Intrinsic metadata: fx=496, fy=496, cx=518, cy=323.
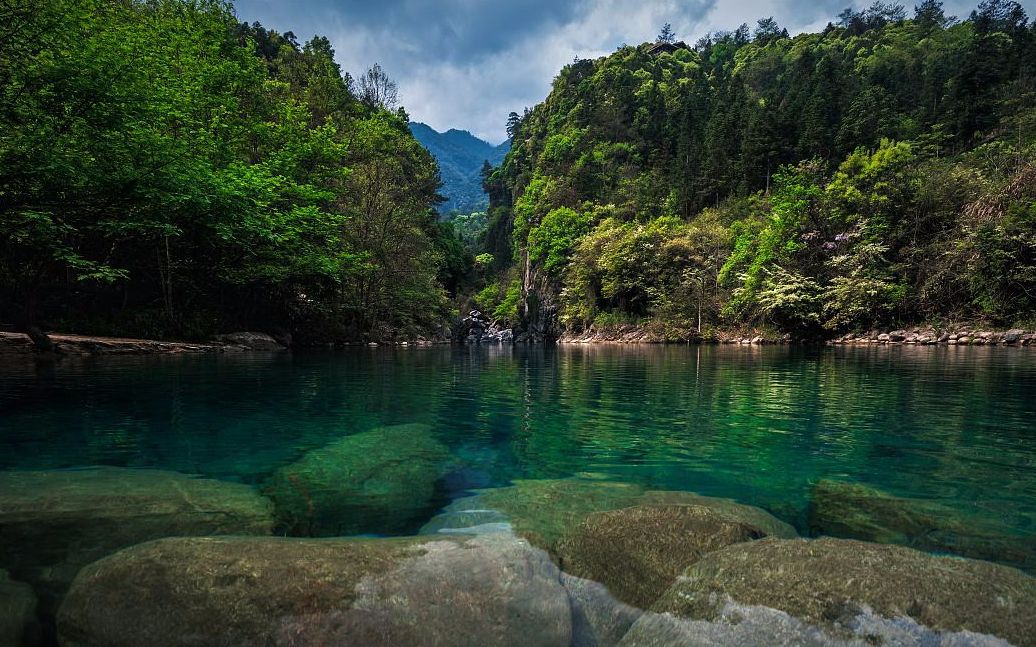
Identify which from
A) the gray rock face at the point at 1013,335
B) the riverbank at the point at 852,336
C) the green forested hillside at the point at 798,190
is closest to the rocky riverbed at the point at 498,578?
the gray rock face at the point at 1013,335

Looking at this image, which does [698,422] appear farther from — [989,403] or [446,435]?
[989,403]

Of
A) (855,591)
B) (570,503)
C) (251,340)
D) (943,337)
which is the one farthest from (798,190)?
(855,591)

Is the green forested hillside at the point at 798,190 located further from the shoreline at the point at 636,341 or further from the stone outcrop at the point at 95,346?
the stone outcrop at the point at 95,346

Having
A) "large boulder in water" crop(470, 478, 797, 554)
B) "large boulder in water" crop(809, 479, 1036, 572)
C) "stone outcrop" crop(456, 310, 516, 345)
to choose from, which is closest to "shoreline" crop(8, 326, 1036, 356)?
"large boulder in water" crop(470, 478, 797, 554)

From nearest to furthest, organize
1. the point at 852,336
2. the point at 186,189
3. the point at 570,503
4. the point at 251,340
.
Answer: the point at 570,503
the point at 186,189
the point at 251,340
the point at 852,336

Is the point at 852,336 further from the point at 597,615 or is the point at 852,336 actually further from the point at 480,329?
the point at 480,329

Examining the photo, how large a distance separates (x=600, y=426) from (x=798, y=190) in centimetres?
3231

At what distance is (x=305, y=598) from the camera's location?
2.16 m

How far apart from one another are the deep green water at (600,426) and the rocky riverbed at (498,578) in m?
1.02

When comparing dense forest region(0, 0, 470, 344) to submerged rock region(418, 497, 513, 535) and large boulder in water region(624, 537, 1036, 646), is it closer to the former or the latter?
submerged rock region(418, 497, 513, 535)

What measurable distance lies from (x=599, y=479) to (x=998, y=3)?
92.9 metres

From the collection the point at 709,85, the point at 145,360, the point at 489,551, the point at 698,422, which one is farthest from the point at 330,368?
the point at 709,85

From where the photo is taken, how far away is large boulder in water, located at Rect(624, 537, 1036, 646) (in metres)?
1.99

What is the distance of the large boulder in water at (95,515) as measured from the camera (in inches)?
107
